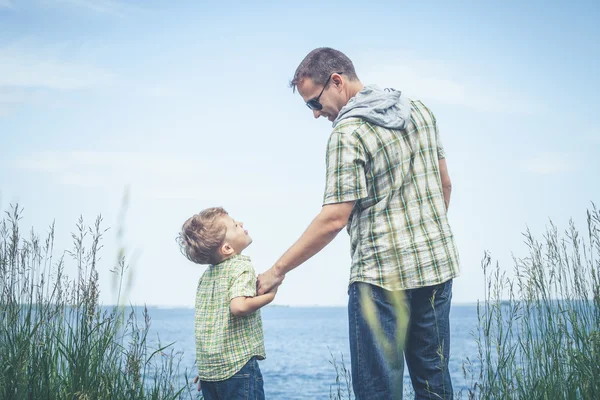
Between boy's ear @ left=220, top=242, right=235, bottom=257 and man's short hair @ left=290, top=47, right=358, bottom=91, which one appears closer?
man's short hair @ left=290, top=47, right=358, bottom=91

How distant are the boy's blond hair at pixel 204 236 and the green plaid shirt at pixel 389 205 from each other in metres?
0.70

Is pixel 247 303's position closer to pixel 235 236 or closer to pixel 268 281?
pixel 268 281

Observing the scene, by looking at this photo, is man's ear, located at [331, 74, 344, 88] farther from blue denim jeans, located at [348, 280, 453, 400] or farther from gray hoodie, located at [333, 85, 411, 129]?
blue denim jeans, located at [348, 280, 453, 400]

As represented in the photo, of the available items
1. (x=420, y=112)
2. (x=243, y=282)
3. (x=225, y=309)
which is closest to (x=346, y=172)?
(x=420, y=112)

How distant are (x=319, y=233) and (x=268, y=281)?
16.6 inches

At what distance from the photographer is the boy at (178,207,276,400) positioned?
2531mm

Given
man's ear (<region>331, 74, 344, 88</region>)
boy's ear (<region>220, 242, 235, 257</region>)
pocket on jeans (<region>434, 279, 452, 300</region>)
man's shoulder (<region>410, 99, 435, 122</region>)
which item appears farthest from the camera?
boy's ear (<region>220, 242, 235, 257</region>)

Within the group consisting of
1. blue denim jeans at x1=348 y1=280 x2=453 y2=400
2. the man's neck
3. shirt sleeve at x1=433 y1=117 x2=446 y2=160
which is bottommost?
blue denim jeans at x1=348 y1=280 x2=453 y2=400

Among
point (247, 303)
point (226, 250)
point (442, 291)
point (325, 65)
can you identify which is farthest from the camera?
point (226, 250)

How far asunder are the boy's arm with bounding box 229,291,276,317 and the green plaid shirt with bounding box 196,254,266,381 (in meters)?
0.03

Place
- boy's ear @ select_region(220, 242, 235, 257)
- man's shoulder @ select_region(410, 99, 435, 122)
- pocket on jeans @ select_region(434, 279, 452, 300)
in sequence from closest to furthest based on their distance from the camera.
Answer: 1. pocket on jeans @ select_region(434, 279, 452, 300)
2. man's shoulder @ select_region(410, 99, 435, 122)
3. boy's ear @ select_region(220, 242, 235, 257)

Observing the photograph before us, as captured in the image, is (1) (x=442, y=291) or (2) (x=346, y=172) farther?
(1) (x=442, y=291)

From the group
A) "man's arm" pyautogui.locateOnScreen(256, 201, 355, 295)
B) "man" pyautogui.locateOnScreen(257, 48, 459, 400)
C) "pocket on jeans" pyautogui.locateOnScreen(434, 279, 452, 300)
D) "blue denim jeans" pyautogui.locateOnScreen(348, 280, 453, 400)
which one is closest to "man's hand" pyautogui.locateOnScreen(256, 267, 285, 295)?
"man" pyautogui.locateOnScreen(257, 48, 459, 400)

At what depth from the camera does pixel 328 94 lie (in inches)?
104
